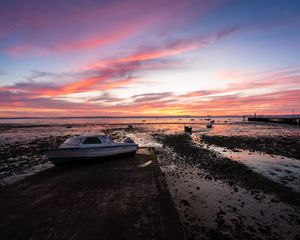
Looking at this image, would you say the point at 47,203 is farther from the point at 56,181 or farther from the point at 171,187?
the point at 171,187

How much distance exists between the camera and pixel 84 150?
13.0 meters

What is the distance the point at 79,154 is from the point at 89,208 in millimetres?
6874

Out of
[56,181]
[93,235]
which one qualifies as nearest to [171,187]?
[56,181]

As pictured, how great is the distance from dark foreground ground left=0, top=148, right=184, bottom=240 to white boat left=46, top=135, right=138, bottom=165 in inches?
71.7

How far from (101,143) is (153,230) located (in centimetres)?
950

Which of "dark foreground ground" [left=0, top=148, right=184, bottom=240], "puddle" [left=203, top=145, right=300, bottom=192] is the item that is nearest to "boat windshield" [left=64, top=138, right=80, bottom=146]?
"dark foreground ground" [left=0, top=148, right=184, bottom=240]

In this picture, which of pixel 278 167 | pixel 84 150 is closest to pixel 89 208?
pixel 84 150

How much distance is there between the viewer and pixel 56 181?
9.59 m

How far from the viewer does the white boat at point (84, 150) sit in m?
12.4

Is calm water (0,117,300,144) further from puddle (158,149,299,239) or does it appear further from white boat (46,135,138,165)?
puddle (158,149,299,239)

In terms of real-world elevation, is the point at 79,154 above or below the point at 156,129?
above

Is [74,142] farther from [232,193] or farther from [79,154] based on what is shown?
[232,193]

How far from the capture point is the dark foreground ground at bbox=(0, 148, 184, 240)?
5043 millimetres

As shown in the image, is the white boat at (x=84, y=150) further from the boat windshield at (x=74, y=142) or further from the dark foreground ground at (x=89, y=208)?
the dark foreground ground at (x=89, y=208)
